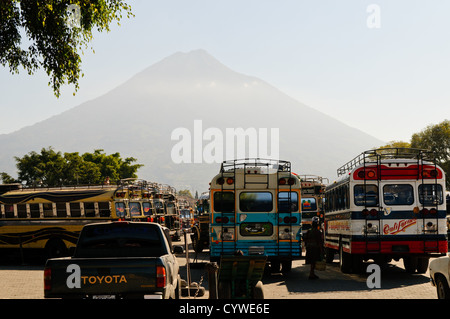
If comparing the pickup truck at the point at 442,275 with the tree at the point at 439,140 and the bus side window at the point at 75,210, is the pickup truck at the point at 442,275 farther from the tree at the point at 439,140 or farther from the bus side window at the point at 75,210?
the tree at the point at 439,140

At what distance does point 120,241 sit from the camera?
11.8 m

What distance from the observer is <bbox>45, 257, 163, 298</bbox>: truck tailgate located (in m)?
9.94

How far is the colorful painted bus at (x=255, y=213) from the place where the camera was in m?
19.3

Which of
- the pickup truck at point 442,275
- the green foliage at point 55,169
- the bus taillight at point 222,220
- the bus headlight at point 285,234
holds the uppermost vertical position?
the green foliage at point 55,169

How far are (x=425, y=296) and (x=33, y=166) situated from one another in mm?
80209

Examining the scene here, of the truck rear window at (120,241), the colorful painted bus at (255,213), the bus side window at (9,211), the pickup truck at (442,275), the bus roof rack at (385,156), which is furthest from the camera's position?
the bus side window at (9,211)

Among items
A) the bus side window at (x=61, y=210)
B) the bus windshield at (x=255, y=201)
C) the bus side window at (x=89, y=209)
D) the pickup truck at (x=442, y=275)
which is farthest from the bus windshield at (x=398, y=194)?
the bus side window at (x=61, y=210)

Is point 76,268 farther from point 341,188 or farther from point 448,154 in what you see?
point 448,154

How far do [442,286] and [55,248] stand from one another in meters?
17.2

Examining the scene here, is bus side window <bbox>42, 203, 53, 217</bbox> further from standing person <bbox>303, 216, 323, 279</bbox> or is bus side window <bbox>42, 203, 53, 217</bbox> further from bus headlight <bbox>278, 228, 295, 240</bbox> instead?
standing person <bbox>303, 216, 323, 279</bbox>

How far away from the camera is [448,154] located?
75.8m

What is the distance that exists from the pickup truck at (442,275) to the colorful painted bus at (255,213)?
7.41m

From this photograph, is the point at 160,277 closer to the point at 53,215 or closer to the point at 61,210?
the point at 61,210

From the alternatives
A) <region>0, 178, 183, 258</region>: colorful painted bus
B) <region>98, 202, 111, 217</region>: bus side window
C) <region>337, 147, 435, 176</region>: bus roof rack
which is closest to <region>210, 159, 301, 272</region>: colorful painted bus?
<region>337, 147, 435, 176</region>: bus roof rack
